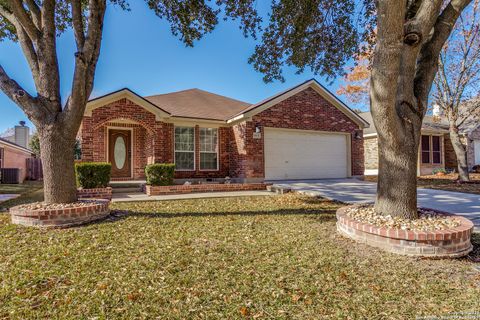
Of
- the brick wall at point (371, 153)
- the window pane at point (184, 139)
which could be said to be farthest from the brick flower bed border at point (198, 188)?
the brick wall at point (371, 153)

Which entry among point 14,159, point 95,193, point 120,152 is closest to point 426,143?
point 120,152

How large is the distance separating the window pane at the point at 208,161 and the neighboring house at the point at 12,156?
1252cm

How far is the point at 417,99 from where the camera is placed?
4.18 m

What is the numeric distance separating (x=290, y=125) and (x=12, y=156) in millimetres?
20889

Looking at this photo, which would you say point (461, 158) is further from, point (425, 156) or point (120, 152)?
point (120, 152)

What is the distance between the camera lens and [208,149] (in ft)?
41.0

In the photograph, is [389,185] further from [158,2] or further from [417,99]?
[158,2]

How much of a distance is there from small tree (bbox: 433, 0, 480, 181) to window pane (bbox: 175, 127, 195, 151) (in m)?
13.3

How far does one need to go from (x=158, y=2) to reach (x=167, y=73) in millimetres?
9871

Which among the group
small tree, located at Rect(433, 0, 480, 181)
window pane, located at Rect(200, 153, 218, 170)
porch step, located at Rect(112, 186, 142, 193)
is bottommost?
porch step, located at Rect(112, 186, 142, 193)

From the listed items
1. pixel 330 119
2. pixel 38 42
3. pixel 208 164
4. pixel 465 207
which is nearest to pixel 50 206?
pixel 38 42

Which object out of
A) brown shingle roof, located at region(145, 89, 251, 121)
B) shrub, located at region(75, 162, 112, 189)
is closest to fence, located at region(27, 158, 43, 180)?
brown shingle roof, located at region(145, 89, 251, 121)

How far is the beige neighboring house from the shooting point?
734 inches

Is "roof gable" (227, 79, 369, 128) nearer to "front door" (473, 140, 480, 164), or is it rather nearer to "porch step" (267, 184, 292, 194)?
"porch step" (267, 184, 292, 194)
